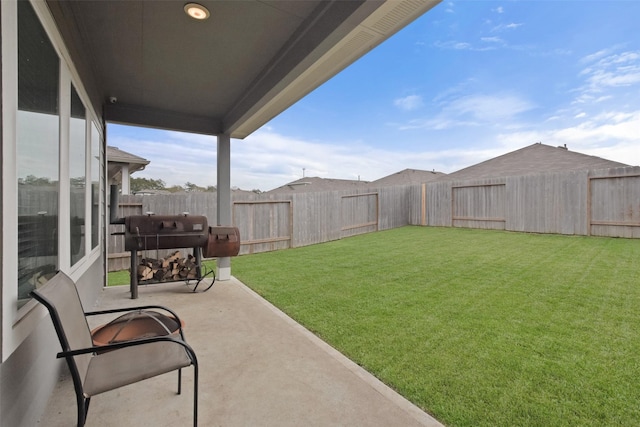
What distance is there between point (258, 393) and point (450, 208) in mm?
11114

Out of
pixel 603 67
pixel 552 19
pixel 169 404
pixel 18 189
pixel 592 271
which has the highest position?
pixel 552 19

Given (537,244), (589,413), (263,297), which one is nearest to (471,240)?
(537,244)

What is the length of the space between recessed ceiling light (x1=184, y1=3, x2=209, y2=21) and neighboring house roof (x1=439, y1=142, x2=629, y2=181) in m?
12.4

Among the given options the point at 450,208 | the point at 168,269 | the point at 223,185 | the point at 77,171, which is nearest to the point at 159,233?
the point at 168,269

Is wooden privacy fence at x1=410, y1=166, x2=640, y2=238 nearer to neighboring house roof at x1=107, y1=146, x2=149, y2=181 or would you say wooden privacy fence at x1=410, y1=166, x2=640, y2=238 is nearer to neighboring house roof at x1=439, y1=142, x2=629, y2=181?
neighboring house roof at x1=439, y1=142, x2=629, y2=181

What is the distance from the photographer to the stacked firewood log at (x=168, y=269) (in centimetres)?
474

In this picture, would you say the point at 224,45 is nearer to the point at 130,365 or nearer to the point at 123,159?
the point at 130,365

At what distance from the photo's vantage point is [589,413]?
1784 mm

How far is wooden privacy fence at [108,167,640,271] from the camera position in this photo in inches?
290

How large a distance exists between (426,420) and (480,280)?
348cm

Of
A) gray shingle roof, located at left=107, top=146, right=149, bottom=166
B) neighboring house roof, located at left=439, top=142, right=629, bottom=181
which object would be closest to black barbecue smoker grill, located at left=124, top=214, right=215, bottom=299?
gray shingle roof, located at left=107, top=146, right=149, bottom=166

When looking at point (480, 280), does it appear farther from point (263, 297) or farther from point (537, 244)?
point (537, 244)

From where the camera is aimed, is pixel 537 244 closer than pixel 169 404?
No

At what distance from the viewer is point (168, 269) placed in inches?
195
